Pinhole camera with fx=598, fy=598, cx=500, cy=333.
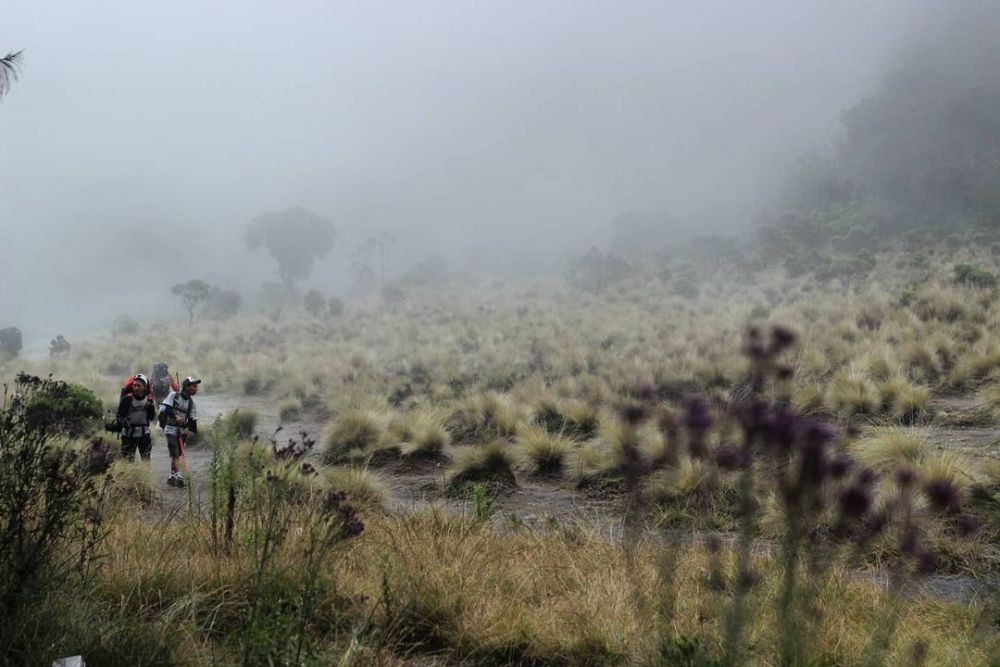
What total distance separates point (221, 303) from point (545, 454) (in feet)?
183

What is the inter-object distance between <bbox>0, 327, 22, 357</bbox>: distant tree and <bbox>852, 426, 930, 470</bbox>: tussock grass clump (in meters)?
42.0

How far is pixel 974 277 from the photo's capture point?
70.9ft

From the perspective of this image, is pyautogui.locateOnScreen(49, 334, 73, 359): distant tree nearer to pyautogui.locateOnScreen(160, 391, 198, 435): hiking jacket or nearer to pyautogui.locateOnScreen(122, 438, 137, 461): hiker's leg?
pyautogui.locateOnScreen(122, 438, 137, 461): hiker's leg

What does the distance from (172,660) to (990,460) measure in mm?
8255

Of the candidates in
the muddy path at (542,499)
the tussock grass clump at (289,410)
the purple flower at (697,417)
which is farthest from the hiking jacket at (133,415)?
the purple flower at (697,417)

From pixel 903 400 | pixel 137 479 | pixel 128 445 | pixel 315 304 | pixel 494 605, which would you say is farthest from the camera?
pixel 315 304

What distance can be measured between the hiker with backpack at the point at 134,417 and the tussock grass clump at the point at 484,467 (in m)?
4.77

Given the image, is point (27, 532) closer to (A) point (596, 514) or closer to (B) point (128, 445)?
(A) point (596, 514)

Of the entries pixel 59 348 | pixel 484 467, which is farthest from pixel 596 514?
pixel 59 348

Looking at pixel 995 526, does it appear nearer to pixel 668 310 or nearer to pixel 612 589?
pixel 612 589

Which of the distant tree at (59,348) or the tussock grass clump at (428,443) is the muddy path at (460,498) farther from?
the distant tree at (59,348)

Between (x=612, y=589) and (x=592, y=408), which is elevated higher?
(x=612, y=589)

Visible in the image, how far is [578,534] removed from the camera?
214 inches

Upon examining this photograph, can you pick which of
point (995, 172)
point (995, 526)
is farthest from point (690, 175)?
point (995, 526)
